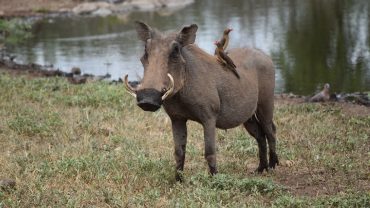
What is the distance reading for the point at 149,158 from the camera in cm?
918

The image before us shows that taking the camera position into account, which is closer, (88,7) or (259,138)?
(259,138)

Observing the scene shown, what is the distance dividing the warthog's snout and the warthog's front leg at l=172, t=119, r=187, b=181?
4.16 feet

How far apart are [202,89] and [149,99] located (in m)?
1.14

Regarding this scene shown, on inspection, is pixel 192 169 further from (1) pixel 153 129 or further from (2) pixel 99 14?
(2) pixel 99 14

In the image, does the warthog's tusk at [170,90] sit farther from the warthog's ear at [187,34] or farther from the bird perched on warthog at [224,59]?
the bird perched on warthog at [224,59]

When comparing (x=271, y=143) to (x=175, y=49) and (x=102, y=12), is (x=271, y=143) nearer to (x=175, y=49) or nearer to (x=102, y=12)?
(x=175, y=49)

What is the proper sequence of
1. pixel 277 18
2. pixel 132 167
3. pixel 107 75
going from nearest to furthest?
pixel 132 167 < pixel 107 75 < pixel 277 18

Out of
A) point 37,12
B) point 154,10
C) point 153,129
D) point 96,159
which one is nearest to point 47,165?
point 96,159

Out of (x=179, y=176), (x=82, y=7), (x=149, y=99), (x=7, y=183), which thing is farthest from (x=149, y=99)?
(x=82, y=7)

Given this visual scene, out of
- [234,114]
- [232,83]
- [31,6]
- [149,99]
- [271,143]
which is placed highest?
[149,99]

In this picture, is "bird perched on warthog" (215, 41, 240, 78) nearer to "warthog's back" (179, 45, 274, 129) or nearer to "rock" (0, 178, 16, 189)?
"warthog's back" (179, 45, 274, 129)

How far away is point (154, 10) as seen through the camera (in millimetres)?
49000

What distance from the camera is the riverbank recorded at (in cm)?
5031

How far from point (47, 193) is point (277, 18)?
104ft
